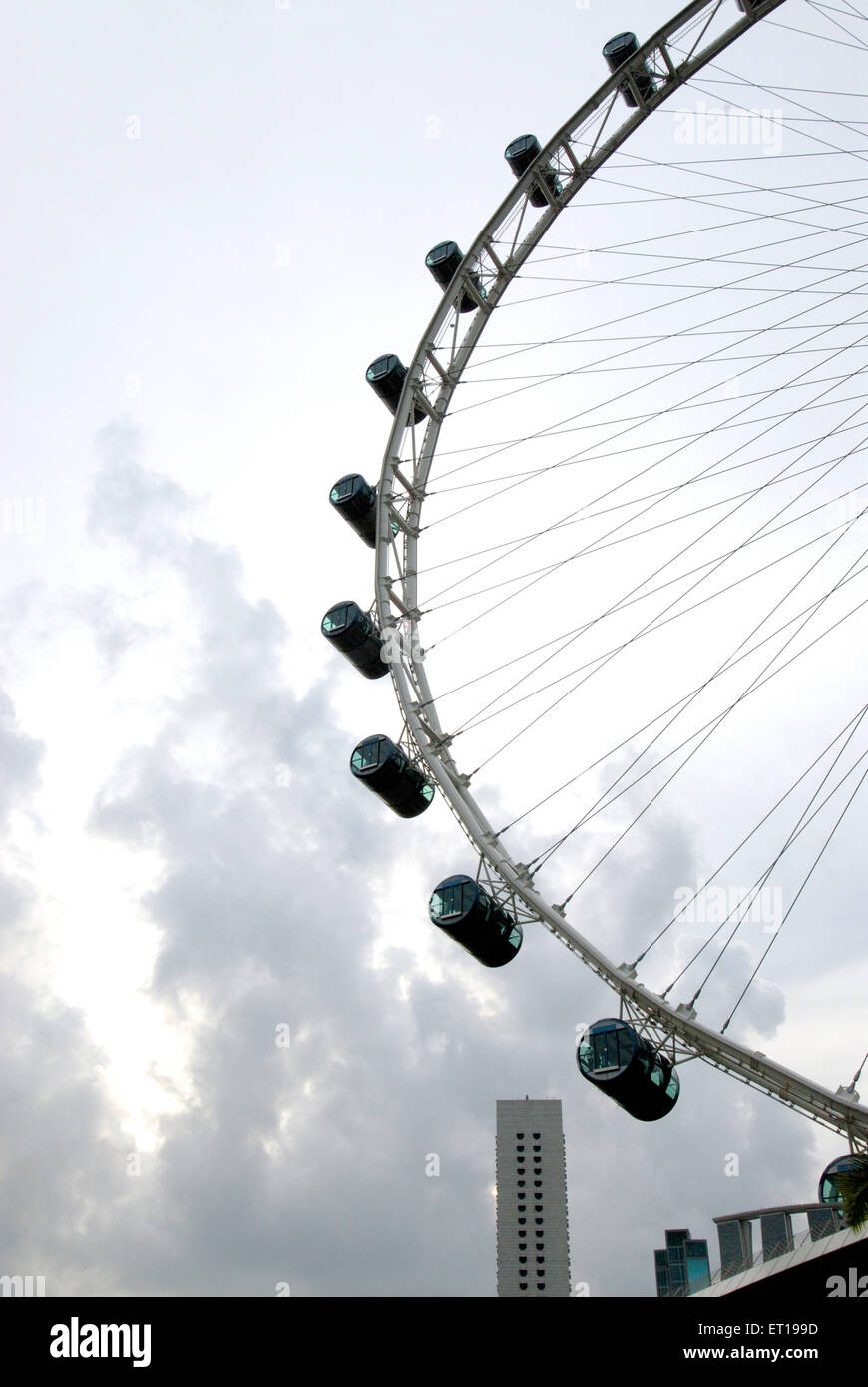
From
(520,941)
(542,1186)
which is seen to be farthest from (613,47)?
(542,1186)

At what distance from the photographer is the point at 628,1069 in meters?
20.8

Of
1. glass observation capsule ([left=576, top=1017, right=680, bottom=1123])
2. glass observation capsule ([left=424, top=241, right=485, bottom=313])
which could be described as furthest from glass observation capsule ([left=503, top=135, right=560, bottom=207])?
glass observation capsule ([left=576, top=1017, right=680, bottom=1123])

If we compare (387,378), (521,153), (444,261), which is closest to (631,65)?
(521,153)

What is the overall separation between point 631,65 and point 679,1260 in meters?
96.1

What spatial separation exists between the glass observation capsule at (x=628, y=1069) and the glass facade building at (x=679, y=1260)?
6795 cm

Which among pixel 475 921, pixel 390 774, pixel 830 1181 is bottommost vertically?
pixel 830 1181

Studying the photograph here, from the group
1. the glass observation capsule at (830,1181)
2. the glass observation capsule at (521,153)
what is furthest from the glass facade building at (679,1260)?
the glass observation capsule at (521,153)

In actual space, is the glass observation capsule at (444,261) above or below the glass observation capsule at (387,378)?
above

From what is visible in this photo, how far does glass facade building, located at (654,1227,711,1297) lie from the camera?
84688 millimetres

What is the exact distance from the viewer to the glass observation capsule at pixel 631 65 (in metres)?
27.9

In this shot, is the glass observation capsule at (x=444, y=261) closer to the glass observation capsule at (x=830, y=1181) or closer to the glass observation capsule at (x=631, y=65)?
the glass observation capsule at (x=631, y=65)

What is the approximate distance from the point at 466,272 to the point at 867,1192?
79.3ft

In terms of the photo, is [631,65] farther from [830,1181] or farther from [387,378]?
[830,1181]
